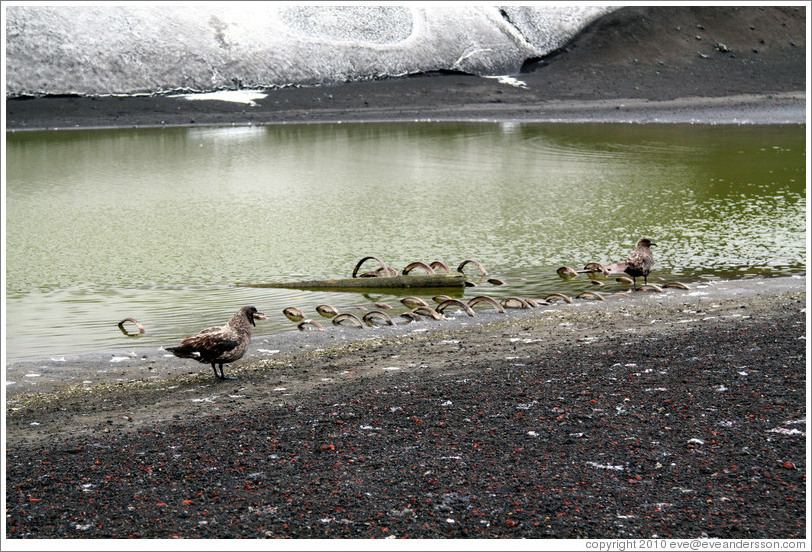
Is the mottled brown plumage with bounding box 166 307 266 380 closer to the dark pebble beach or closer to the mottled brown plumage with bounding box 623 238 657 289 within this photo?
the dark pebble beach

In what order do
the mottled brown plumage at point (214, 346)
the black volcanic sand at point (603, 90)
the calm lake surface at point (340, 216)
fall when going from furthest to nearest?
the black volcanic sand at point (603, 90)
the calm lake surface at point (340, 216)
the mottled brown plumage at point (214, 346)

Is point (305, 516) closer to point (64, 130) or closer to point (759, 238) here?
point (759, 238)

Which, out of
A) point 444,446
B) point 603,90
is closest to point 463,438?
point 444,446

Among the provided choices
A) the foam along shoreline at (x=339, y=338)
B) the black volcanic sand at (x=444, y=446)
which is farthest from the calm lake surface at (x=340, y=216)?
the black volcanic sand at (x=444, y=446)

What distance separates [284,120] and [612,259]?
28780mm

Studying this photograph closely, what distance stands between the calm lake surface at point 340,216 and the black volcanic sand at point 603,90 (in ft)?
19.6

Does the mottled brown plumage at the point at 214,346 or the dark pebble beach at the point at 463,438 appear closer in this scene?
the dark pebble beach at the point at 463,438

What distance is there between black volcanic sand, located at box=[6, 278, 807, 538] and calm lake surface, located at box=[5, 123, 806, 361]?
343 cm

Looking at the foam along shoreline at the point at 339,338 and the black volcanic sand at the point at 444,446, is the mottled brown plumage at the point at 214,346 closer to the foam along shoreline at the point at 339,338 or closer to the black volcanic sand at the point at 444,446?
the black volcanic sand at the point at 444,446

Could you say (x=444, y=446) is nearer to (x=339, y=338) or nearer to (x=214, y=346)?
(x=214, y=346)

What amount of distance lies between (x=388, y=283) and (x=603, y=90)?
37.2 meters

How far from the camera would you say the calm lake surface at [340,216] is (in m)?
13.5

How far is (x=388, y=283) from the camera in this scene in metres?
13.8

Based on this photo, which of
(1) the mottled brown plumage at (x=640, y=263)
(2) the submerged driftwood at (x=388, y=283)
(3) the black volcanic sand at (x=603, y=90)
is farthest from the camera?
(3) the black volcanic sand at (x=603, y=90)
